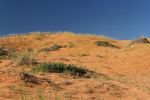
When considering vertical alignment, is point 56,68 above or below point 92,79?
above

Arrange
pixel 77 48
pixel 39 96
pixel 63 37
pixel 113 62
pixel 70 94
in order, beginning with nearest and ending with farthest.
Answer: pixel 39 96 → pixel 70 94 → pixel 113 62 → pixel 77 48 → pixel 63 37

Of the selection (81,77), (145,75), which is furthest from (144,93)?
Answer: (145,75)

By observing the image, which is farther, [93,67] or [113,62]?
[113,62]

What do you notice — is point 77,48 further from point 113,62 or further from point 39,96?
point 39,96

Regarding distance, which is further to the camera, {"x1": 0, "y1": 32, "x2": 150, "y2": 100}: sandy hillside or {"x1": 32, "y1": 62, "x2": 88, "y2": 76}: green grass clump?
{"x1": 32, "y1": 62, "x2": 88, "y2": 76}: green grass clump

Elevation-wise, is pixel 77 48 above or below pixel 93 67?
above

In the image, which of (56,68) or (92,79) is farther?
(56,68)

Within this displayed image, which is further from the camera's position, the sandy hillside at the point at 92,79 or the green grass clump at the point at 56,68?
the green grass clump at the point at 56,68

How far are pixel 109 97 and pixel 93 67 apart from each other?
8.14m

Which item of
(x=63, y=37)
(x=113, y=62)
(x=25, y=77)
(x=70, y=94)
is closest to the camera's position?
(x=70, y=94)

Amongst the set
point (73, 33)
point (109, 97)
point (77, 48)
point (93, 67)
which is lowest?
point (109, 97)

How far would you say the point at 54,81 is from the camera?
15289 millimetres

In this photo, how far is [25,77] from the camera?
578 inches

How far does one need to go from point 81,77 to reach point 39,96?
16.0 feet
